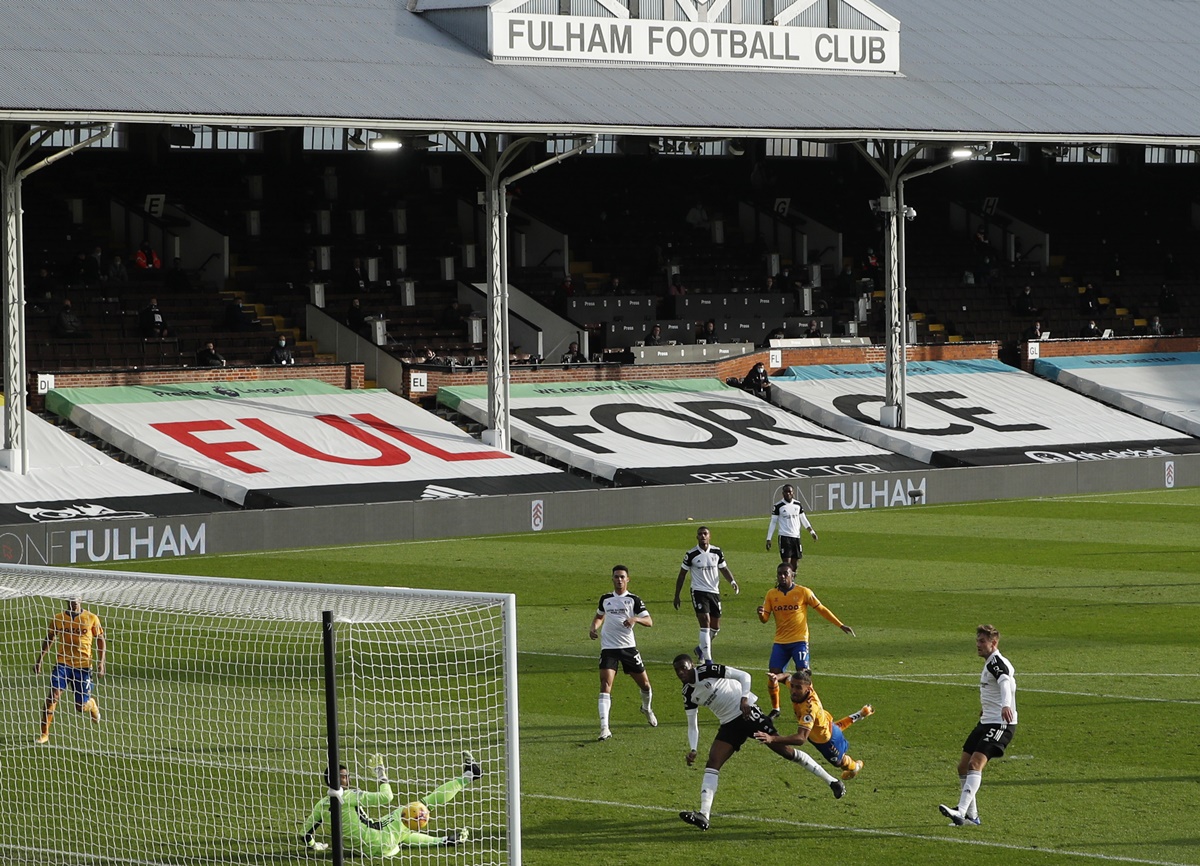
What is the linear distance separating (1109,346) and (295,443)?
25.0 metres

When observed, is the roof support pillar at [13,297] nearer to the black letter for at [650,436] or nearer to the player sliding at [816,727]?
the black letter for at [650,436]

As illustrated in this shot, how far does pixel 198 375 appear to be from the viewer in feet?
126

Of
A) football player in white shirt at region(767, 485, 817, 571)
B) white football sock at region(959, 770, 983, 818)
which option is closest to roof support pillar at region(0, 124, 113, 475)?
football player in white shirt at region(767, 485, 817, 571)

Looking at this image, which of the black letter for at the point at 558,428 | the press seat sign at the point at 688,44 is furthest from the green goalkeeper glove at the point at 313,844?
the press seat sign at the point at 688,44

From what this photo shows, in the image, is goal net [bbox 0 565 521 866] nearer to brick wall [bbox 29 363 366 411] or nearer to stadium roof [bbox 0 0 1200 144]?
stadium roof [bbox 0 0 1200 144]

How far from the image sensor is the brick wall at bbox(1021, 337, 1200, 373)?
4847cm

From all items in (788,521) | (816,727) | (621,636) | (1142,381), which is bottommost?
(816,727)

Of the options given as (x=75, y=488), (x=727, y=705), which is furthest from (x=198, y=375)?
(x=727, y=705)

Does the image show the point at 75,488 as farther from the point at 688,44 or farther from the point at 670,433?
the point at 688,44

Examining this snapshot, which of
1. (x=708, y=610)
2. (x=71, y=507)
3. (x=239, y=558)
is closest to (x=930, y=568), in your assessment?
(x=708, y=610)

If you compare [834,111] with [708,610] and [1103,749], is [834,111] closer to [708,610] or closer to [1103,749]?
[708,610]

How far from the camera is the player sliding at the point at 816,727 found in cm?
1349

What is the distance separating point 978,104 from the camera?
4203 centimetres

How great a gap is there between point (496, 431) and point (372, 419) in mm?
2669
